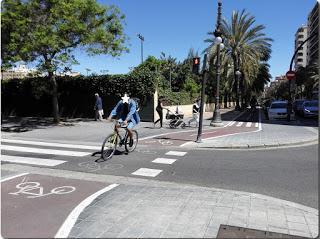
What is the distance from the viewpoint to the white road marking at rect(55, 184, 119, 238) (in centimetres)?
476

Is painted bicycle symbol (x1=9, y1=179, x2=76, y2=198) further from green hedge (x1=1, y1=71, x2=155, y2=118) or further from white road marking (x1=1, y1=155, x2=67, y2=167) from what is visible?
green hedge (x1=1, y1=71, x2=155, y2=118)

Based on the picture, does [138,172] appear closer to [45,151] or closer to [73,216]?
[73,216]

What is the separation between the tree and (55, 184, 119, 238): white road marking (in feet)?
40.1

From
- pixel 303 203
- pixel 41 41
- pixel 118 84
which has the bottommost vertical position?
pixel 303 203

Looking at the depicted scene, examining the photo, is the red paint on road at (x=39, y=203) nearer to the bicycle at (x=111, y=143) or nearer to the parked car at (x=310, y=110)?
the bicycle at (x=111, y=143)

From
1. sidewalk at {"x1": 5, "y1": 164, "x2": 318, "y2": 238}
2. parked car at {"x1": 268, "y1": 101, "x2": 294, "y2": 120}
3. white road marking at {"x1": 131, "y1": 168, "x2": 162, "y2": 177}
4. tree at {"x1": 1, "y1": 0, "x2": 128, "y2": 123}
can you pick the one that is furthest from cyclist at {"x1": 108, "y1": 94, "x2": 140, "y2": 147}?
parked car at {"x1": 268, "y1": 101, "x2": 294, "y2": 120}

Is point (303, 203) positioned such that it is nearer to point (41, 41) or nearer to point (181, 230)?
point (181, 230)

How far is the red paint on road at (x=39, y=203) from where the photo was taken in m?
4.98

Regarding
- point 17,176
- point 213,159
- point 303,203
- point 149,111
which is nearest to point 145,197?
point 303,203

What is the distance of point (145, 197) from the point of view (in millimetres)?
6531

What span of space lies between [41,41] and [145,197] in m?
12.6

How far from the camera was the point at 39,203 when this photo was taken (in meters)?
6.23

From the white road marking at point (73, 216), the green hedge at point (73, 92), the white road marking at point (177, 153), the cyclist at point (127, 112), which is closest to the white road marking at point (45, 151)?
the cyclist at point (127, 112)

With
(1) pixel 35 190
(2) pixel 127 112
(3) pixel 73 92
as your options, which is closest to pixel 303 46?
(3) pixel 73 92
